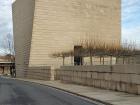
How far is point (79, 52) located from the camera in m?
67.6

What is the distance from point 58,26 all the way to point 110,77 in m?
60.1

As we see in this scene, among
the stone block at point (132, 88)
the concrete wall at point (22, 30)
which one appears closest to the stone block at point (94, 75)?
the stone block at point (132, 88)

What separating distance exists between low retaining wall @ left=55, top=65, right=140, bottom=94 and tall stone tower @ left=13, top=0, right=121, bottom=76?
147 feet

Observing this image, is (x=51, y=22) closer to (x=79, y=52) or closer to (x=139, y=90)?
(x=79, y=52)

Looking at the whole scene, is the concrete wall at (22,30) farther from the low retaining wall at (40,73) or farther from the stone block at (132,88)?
the stone block at (132,88)

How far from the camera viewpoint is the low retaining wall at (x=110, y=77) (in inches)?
870

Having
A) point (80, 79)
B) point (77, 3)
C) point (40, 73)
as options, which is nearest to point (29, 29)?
point (77, 3)

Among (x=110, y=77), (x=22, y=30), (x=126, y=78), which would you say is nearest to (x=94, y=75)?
(x=110, y=77)

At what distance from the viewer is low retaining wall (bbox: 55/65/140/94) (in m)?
22.1

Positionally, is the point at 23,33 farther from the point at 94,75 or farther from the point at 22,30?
the point at 94,75

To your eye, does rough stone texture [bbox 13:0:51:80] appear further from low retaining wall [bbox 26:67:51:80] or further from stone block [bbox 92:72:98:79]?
stone block [bbox 92:72:98:79]

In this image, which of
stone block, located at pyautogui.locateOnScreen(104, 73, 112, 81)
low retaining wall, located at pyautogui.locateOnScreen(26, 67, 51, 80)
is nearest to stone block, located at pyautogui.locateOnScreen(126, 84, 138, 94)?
stone block, located at pyautogui.locateOnScreen(104, 73, 112, 81)

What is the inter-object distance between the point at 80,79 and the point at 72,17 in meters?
53.3

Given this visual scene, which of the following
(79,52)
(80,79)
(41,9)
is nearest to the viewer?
(80,79)
